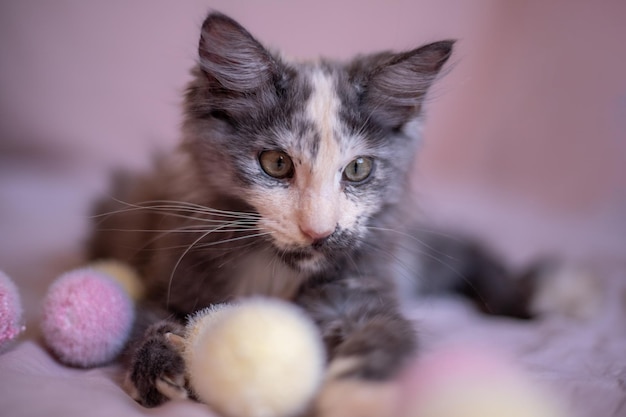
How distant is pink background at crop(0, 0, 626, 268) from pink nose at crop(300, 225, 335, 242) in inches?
40.9

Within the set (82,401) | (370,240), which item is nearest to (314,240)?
(370,240)

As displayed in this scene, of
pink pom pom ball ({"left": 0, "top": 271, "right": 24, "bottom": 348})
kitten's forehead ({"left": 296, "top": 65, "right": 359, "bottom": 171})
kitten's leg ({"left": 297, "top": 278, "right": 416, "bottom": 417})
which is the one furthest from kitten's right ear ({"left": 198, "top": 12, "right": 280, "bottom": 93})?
pink pom pom ball ({"left": 0, "top": 271, "right": 24, "bottom": 348})

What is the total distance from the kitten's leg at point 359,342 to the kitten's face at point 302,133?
0.37 ft

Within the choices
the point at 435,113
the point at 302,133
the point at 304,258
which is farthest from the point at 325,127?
the point at 435,113

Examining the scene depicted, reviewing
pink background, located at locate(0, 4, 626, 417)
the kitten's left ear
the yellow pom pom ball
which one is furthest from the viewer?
pink background, located at locate(0, 4, 626, 417)

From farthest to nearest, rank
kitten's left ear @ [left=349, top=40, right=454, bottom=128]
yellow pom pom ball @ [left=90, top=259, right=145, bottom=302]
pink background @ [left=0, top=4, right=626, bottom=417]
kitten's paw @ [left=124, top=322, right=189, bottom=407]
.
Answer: pink background @ [left=0, top=4, right=626, bottom=417], yellow pom pom ball @ [left=90, top=259, right=145, bottom=302], kitten's left ear @ [left=349, top=40, right=454, bottom=128], kitten's paw @ [left=124, top=322, right=189, bottom=407]

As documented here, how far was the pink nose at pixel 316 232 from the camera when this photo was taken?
1192 mm

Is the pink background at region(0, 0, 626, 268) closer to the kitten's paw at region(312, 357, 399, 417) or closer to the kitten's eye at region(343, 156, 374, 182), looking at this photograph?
the kitten's eye at region(343, 156, 374, 182)

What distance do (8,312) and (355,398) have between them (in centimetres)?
72

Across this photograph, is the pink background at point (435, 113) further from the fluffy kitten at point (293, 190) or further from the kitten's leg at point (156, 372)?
the kitten's leg at point (156, 372)

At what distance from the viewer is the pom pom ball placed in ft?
3.08

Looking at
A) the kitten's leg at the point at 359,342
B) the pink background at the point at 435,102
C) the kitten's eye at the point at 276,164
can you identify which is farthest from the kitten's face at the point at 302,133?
the pink background at the point at 435,102

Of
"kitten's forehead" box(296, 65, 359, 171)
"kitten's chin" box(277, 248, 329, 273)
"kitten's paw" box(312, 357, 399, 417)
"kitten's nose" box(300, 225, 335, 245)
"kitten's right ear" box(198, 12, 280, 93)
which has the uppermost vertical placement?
"kitten's right ear" box(198, 12, 280, 93)

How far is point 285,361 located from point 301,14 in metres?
1.81
